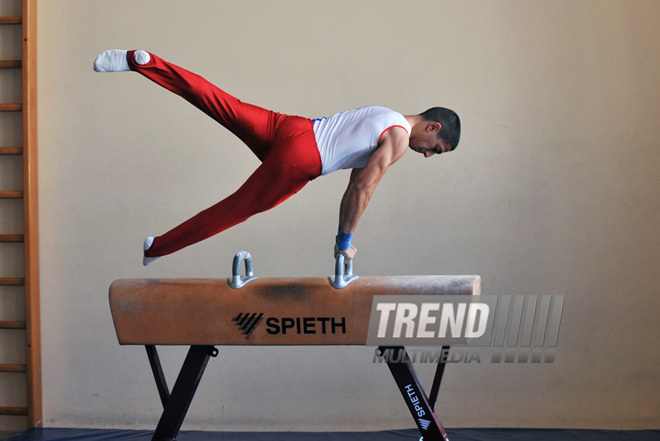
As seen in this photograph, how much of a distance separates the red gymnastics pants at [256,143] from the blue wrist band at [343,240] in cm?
29

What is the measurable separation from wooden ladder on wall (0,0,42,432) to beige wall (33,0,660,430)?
12 centimetres

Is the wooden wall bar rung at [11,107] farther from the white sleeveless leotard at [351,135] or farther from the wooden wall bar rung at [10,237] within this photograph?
the white sleeveless leotard at [351,135]

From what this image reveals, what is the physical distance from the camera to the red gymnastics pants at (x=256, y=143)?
267cm

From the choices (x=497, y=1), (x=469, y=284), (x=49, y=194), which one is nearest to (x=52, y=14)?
(x=49, y=194)

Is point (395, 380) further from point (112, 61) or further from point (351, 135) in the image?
point (112, 61)

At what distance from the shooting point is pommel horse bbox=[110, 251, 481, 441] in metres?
2.70

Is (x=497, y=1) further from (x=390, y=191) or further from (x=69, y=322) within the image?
(x=69, y=322)

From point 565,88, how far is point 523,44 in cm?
44

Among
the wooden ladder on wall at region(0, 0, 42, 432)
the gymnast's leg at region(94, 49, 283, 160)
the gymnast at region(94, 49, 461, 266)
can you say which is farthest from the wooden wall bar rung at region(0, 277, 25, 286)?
the gymnast's leg at region(94, 49, 283, 160)

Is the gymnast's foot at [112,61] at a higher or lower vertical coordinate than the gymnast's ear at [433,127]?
higher

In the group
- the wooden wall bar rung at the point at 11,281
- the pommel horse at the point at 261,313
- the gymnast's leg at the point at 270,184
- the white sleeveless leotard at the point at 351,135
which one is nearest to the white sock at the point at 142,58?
the gymnast's leg at the point at 270,184

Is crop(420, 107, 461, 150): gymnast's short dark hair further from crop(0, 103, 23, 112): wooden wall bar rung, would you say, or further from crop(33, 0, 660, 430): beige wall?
crop(0, 103, 23, 112): wooden wall bar rung

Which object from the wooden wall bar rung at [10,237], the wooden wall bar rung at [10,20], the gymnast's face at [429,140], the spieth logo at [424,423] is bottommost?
the spieth logo at [424,423]

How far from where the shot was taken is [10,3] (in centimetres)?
457
